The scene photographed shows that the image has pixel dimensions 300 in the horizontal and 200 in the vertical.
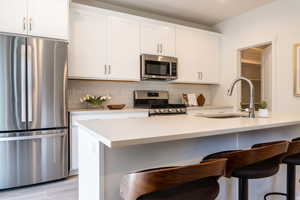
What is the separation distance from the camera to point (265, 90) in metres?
4.48

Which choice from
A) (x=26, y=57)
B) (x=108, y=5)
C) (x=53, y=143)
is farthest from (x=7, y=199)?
(x=108, y=5)

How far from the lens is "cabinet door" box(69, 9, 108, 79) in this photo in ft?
9.66

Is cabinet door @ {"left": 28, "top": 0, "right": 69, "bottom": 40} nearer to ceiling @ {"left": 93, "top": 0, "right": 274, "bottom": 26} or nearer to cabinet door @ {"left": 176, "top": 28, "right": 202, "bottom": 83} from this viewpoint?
ceiling @ {"left": 93, "top": 0, "right": 274, "bottom": 26}

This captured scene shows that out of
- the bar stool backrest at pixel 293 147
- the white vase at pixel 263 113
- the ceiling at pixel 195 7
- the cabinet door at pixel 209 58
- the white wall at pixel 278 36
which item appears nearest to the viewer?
the bar stool backrest at pixel 293 147

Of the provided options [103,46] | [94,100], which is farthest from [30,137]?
[103,46]

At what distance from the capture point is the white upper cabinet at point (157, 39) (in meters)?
3.52

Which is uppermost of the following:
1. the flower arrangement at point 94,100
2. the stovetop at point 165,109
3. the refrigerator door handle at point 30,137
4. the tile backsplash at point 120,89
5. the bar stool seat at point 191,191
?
the tile backsplash at point 120,89

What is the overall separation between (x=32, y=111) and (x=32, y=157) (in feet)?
1.84

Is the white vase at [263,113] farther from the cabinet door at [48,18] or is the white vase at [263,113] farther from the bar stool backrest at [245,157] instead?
the cabinet door at [48,18]

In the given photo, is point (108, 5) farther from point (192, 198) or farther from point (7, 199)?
point (192, 198)

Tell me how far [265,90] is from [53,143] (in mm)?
4408

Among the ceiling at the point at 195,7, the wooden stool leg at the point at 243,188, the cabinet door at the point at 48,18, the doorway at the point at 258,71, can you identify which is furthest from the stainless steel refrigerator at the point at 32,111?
the doorway at the point at 258,71

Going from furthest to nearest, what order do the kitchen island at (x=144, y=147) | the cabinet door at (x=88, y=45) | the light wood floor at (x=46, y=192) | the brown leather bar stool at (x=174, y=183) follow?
the cabinet door at (x=88, y=45) < the light wood floor at (x=46, y=192) < the kitchen island at (x=144, y=147) < the brown leather bar stool at (x=174, y=183)

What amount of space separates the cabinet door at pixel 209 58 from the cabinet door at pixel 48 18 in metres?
2.63
